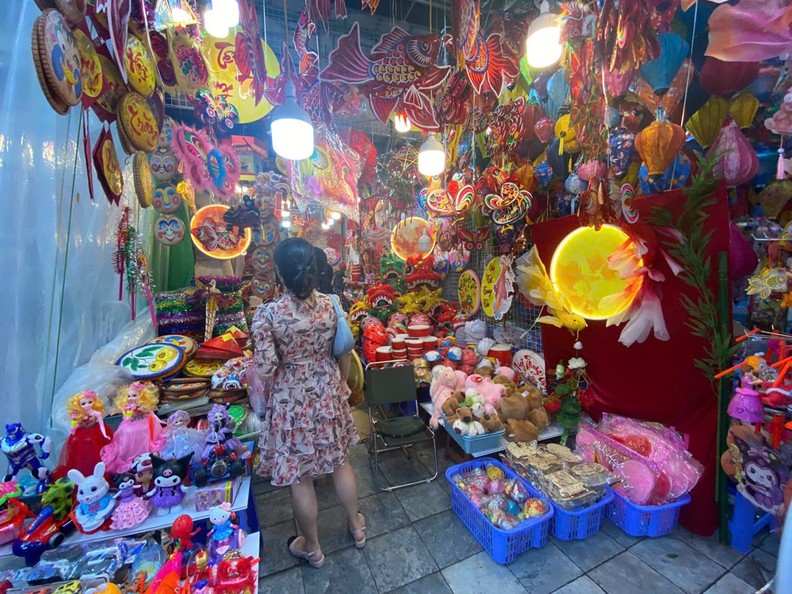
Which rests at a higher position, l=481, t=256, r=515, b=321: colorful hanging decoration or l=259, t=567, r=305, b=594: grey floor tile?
l=481, t=256, r=515, b=321: colorful hanging decoration

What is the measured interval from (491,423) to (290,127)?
2503mm

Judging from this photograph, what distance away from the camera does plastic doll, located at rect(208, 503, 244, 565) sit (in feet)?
4.42

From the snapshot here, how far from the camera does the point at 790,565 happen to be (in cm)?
51

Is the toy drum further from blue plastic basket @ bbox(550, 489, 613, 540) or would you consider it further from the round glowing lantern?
blue plastic basket @ bbox(550, 489, 613, 540)

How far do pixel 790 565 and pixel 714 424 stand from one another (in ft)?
6.95

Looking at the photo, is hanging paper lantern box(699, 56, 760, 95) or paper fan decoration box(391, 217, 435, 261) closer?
A: hanging paper lantern box(699, 56, 760, 95)

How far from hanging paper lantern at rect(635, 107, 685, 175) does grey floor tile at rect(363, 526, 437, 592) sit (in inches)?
105

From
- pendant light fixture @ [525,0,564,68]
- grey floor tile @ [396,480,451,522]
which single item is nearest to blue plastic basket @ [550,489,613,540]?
grey floor tile @ [396,480,451,522]

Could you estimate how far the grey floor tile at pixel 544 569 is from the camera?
1.85 meters

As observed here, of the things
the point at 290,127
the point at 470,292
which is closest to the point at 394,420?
the point at 470,292

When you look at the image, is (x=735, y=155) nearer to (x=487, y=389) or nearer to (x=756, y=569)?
(x=487, y=389)

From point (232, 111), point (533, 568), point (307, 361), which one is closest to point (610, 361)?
point (533, 568)

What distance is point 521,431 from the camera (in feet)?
8.38

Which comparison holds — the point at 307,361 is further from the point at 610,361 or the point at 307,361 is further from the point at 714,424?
the point at 714,424
